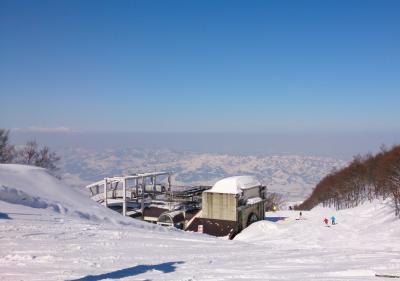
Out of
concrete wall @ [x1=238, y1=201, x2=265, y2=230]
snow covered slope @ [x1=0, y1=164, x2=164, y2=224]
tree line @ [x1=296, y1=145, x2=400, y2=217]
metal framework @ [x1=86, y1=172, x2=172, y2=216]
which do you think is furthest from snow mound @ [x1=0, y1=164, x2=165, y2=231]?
tree line @ [x1=296, y1=145, x2=400, y2=217]

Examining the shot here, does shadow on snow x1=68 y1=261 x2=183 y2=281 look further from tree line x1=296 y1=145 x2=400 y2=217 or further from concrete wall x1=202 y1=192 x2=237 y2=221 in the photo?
tree line x1=296 y1=145 x2=400 y2=217

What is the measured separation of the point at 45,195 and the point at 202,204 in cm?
1948

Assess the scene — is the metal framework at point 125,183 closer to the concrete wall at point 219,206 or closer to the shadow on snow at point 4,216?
the concrete wall at point 219,206

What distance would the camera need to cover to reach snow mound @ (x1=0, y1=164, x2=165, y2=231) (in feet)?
47.9

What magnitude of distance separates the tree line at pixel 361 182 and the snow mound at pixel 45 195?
30.7 metres

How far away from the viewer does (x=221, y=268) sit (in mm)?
8773

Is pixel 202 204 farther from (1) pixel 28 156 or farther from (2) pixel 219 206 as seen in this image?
(1) pixel 28 156

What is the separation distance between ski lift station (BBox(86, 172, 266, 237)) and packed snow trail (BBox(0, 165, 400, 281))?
1595 centimetres

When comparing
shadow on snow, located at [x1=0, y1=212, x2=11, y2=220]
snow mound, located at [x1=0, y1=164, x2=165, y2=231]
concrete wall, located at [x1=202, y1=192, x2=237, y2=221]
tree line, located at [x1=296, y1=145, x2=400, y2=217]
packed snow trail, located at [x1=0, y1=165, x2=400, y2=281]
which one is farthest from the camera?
tree line, located at [x1=296, y1=145, x2=400, y2=217]

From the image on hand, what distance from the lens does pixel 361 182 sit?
172ft

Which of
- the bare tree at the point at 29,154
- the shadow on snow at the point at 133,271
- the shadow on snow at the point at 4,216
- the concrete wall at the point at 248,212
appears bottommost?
the concrete wall at the point at 248,212

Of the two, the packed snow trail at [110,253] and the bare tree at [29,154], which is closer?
the packed snow trail at [110,253]

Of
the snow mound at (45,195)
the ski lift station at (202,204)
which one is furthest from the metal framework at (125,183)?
the snow mound at (45,195)

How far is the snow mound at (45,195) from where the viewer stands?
14.6m
